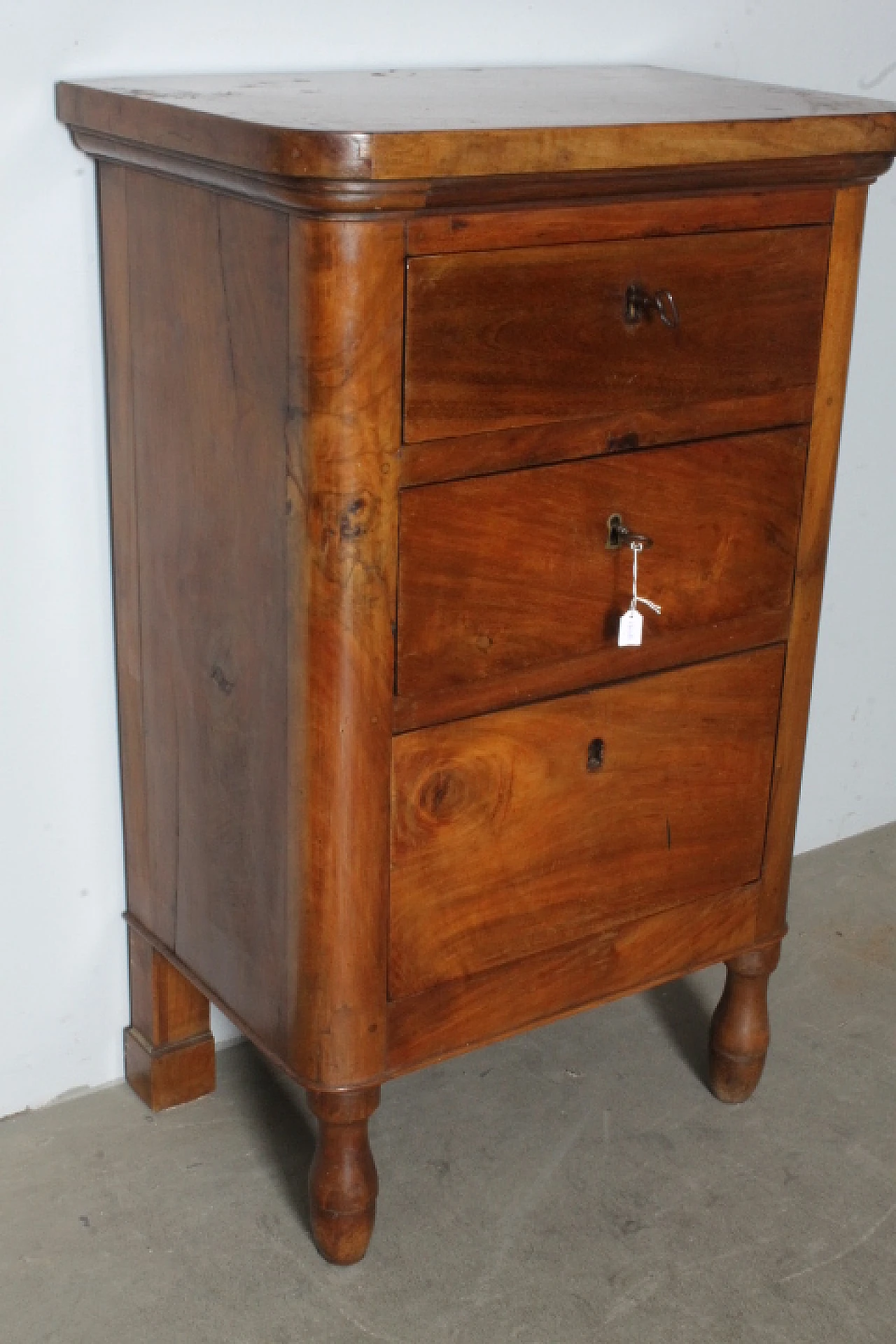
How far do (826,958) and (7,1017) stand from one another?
1.03m

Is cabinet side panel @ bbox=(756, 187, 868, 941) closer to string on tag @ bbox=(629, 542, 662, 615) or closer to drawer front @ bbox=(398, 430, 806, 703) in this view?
drawer front @ bbox=(398, 430, 806, 703)

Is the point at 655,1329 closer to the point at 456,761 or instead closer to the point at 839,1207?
the point at 839,1207

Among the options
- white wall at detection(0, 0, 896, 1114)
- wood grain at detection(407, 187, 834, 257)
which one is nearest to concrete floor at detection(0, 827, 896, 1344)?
white wall at detection(0, 0, 896, 1114)

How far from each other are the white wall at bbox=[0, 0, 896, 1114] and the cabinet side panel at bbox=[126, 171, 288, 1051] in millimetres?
98

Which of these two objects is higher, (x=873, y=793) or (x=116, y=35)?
(x=116, y=35)

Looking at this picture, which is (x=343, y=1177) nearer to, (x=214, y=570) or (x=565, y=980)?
(x=565, y=980)

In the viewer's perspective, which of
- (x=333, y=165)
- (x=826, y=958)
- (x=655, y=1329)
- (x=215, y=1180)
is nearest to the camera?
(x=333, y=165)

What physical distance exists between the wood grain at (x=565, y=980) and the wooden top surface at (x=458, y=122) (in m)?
0.73

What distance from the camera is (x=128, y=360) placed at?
158 centimetres

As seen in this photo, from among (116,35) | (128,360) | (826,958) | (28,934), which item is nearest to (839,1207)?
(826,958)

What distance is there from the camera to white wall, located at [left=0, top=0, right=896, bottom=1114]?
157 centimetres

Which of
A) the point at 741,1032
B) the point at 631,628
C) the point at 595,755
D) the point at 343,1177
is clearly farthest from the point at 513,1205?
the point at 631,628

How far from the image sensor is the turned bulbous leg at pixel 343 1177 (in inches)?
60.7

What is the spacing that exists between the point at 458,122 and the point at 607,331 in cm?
22
